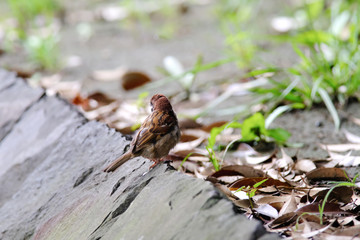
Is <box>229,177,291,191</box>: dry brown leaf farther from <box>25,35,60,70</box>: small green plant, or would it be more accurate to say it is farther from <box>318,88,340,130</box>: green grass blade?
<box>25,35,60,70</box>: small green plant

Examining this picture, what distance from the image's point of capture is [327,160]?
10.6ft

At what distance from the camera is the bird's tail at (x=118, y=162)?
249cm

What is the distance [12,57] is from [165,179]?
6240 millimetres

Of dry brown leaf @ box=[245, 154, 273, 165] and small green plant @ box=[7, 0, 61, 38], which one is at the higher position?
small green plant @ box=[7, 0, 61, 38]

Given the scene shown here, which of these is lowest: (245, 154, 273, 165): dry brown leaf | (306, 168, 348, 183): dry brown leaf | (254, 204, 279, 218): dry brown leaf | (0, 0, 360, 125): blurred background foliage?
(306, 168, 348, 183): dry brown leaf

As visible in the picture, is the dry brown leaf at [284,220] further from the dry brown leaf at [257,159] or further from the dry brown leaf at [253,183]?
the dry brown leaf at [257,159]

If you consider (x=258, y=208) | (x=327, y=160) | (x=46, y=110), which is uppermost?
(x=46, y=110)

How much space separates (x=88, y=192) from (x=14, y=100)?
1.97m

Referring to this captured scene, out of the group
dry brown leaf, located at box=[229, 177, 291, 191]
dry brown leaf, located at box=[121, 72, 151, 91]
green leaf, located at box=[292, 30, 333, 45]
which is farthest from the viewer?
dry brown leaf, located at box=[121, 72, 151, 91]

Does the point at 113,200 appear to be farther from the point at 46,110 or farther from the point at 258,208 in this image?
the point at 46,110

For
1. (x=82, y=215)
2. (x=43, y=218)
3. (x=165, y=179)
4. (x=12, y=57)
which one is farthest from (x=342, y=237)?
(x=12, y=57)

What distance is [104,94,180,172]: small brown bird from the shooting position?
2.49 metres

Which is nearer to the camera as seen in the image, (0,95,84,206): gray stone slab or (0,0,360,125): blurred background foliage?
(0,95,84,206): gray stone slab

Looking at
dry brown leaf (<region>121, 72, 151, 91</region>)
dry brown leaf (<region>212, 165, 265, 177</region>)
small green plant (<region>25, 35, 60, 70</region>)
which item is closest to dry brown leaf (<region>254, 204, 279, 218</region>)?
dry brown leaf (<region>212, 165, 265, 177</region>)
